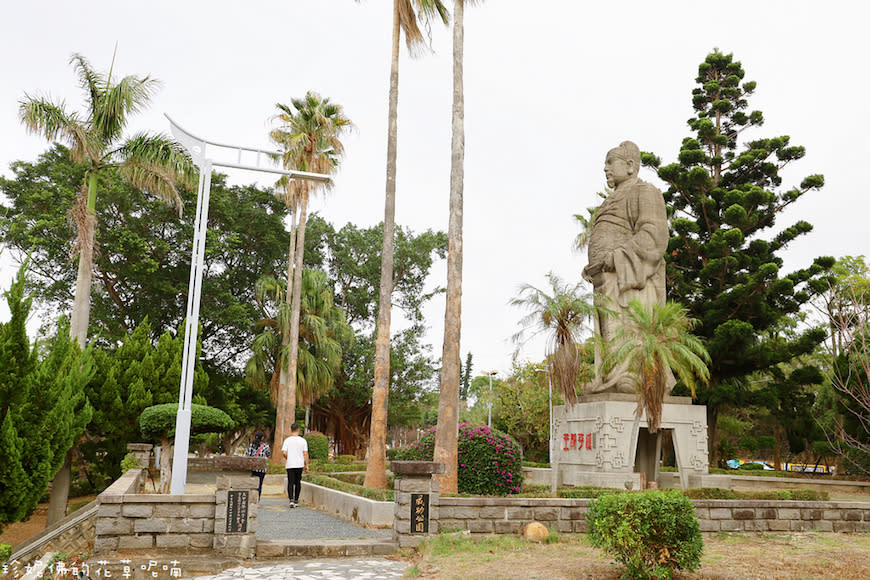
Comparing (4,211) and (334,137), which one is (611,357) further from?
(4,211)

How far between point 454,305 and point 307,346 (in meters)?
15.3

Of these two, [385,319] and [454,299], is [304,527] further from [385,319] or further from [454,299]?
[385,319]

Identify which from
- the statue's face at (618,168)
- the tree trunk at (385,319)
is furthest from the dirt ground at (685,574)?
the statue's face at (618,168)

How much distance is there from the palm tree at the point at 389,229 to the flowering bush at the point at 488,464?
2.89 m

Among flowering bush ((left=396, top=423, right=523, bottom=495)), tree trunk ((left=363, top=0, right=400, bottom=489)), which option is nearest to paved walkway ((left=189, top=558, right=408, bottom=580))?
flowering bush ((left=396, top=423, right=523, bottom=495))

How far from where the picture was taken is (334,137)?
25688mm

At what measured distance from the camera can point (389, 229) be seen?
59.2ft

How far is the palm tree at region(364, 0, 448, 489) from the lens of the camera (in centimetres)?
1655

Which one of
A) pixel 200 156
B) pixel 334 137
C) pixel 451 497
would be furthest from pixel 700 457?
pixel 334 137

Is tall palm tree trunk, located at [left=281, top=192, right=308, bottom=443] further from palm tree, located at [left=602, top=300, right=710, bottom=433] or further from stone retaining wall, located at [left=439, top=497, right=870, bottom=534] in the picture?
stone retaining wall, located at [left=439, top=497, right=870, bottom=534]

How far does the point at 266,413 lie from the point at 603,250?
21.9m

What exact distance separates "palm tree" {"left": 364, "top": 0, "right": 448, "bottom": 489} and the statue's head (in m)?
6.72

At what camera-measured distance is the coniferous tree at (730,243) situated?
28.2 meters

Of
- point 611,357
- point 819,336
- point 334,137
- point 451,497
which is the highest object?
point 334,137
